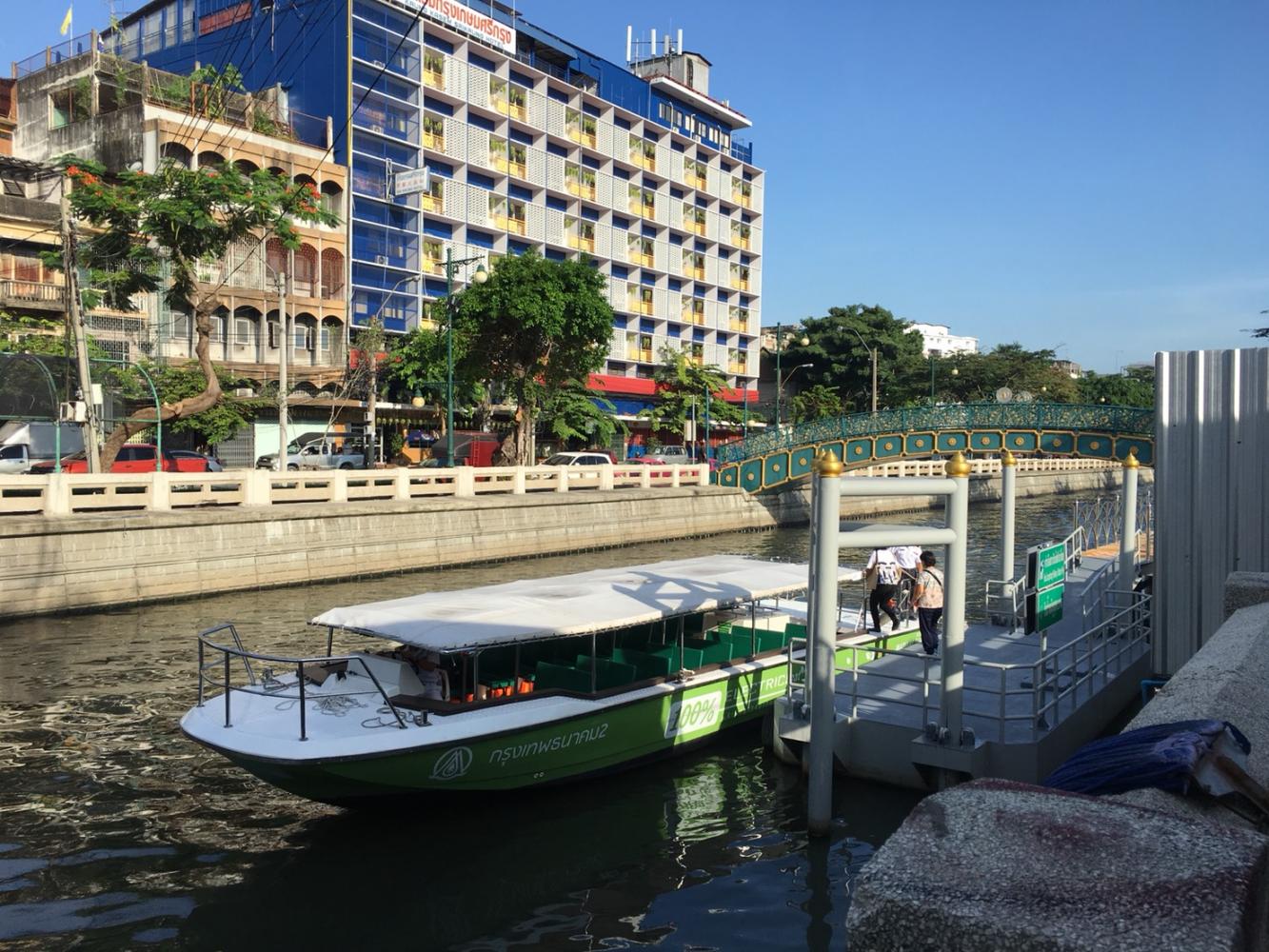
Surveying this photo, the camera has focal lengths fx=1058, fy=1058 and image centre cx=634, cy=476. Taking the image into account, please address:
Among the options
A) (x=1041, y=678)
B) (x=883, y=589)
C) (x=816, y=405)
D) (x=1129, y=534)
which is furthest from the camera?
(x=816, y=405)

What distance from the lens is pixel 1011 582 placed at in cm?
1719

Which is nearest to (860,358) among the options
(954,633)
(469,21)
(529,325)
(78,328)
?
(469,21)

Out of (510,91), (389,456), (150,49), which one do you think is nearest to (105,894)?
(389,456)

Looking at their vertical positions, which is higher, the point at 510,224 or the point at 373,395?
the point at 510,224

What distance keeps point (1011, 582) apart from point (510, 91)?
49.4 m

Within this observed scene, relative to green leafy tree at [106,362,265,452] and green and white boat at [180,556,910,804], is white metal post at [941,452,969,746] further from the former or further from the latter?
green leafy tree at [106,362,265,452]

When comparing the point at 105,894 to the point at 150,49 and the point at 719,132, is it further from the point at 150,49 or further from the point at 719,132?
the point at 719,132

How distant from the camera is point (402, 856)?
33.3ft

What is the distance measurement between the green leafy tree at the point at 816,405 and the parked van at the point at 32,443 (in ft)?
161

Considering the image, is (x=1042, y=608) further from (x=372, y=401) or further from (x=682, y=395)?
(x=682, y=395)

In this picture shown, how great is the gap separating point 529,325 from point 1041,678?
28745 mm

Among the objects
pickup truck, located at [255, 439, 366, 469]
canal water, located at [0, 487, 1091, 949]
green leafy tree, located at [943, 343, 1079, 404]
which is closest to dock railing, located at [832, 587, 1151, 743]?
canal water, located at [0, 487, 1091, 949]

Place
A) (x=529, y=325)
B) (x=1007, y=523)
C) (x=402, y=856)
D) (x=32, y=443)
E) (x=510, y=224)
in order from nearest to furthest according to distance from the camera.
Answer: (x=402, y=856) < (x=1007, y=523) < (x=32, y=443) < (x=529, y=325) < (x=510, y=224)

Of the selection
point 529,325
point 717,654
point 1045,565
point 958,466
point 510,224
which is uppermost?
point 510,224
